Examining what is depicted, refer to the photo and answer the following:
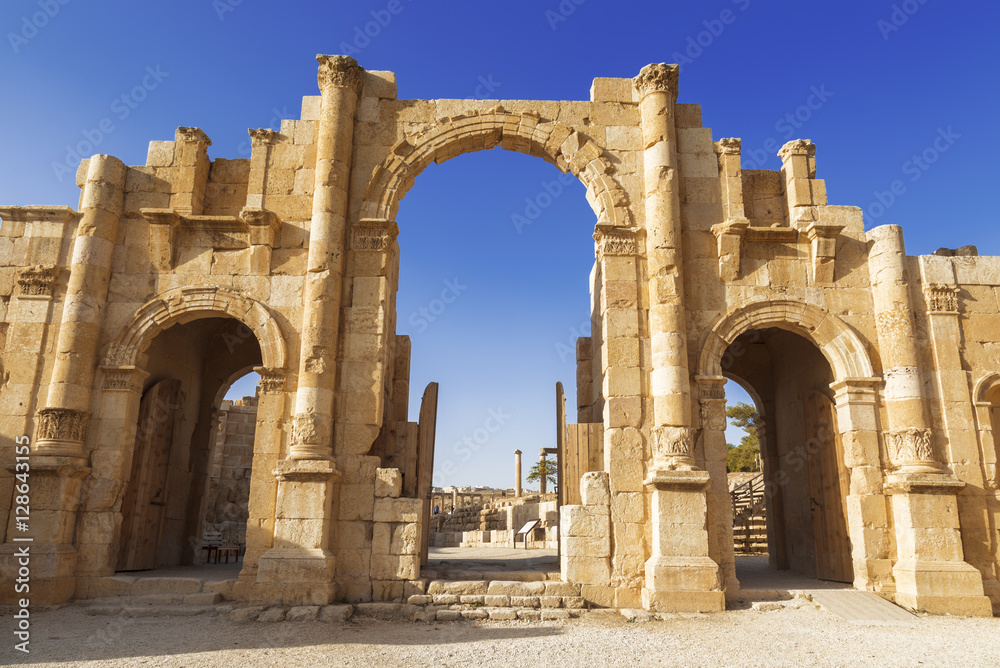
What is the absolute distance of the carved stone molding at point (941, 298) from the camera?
9492mm

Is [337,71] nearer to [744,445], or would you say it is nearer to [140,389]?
[140,389]

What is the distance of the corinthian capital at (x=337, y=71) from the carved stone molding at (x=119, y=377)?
191 inches

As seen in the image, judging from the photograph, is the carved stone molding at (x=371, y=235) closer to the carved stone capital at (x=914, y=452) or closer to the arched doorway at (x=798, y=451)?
the arched doorway at (x=798, y=451)

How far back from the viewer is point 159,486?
1077 cm

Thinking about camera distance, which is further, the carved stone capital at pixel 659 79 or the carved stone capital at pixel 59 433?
the carved stone capital at pixel 659 79

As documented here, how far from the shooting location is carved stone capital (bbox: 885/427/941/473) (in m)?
8.67

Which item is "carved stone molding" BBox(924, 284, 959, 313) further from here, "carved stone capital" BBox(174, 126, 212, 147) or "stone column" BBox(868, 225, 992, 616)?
"carved stone capital" BBox(174, 126, 212, 147)

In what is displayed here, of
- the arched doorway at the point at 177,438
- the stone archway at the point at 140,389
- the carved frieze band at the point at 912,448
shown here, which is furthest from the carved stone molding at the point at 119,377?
the carved frieze band at the point at 912,448

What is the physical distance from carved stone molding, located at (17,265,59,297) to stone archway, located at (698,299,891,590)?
357 inches

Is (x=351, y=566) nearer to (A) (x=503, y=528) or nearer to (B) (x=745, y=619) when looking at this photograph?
(B) (x=745, y=619)

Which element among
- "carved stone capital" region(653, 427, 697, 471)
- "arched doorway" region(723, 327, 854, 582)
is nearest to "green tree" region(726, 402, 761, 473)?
"arched doorway" region(723, 327, 854, 582)

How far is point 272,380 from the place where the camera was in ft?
29.9

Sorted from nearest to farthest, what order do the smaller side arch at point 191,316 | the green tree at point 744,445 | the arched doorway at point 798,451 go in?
the smaller side arch at point 191,316 < the arched doorway at point 798,451 < the green tree at point 744,445

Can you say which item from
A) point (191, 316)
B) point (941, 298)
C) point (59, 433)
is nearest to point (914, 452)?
point (941, 298)
